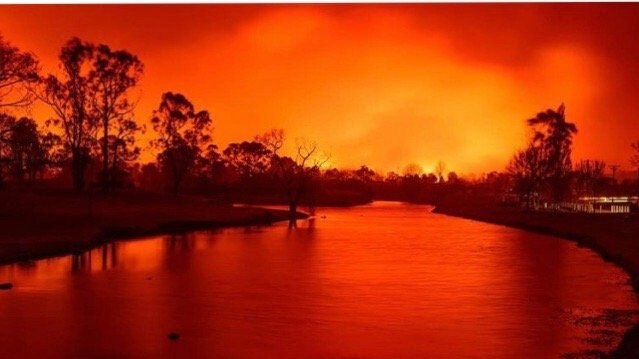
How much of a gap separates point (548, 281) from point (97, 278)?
9.72m

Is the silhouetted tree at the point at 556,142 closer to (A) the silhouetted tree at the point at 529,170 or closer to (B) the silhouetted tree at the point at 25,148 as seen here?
(A) the silhouetted tree at the point at 529,170

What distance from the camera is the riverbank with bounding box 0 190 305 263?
21.9 metres

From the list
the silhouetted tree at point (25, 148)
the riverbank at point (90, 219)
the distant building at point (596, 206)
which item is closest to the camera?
the riverbank at point (90, 219)

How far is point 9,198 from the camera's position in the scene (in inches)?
1302

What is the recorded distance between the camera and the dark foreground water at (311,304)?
967cm

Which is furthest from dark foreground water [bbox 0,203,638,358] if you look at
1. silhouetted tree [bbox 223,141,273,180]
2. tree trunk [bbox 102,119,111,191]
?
silhouetted tree [bbox 223,141,273,180]

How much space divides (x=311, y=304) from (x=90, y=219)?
19.4 metres

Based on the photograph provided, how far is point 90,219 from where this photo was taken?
30.2m

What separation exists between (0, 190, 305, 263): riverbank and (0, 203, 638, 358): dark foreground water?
137cm

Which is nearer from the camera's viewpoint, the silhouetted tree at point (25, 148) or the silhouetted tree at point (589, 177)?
the silhouetted tree at point (25, 148)

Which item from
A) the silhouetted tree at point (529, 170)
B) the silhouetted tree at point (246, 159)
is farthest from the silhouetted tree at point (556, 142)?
the silhouetted tree at point (246, 159)

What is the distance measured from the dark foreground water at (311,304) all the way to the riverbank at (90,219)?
1.37m

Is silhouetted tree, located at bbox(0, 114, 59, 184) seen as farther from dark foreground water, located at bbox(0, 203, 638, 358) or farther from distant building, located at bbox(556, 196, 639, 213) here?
distant building, located at bbox(556, 196, 639, 213)

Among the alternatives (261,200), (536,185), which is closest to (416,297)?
(536,185)
